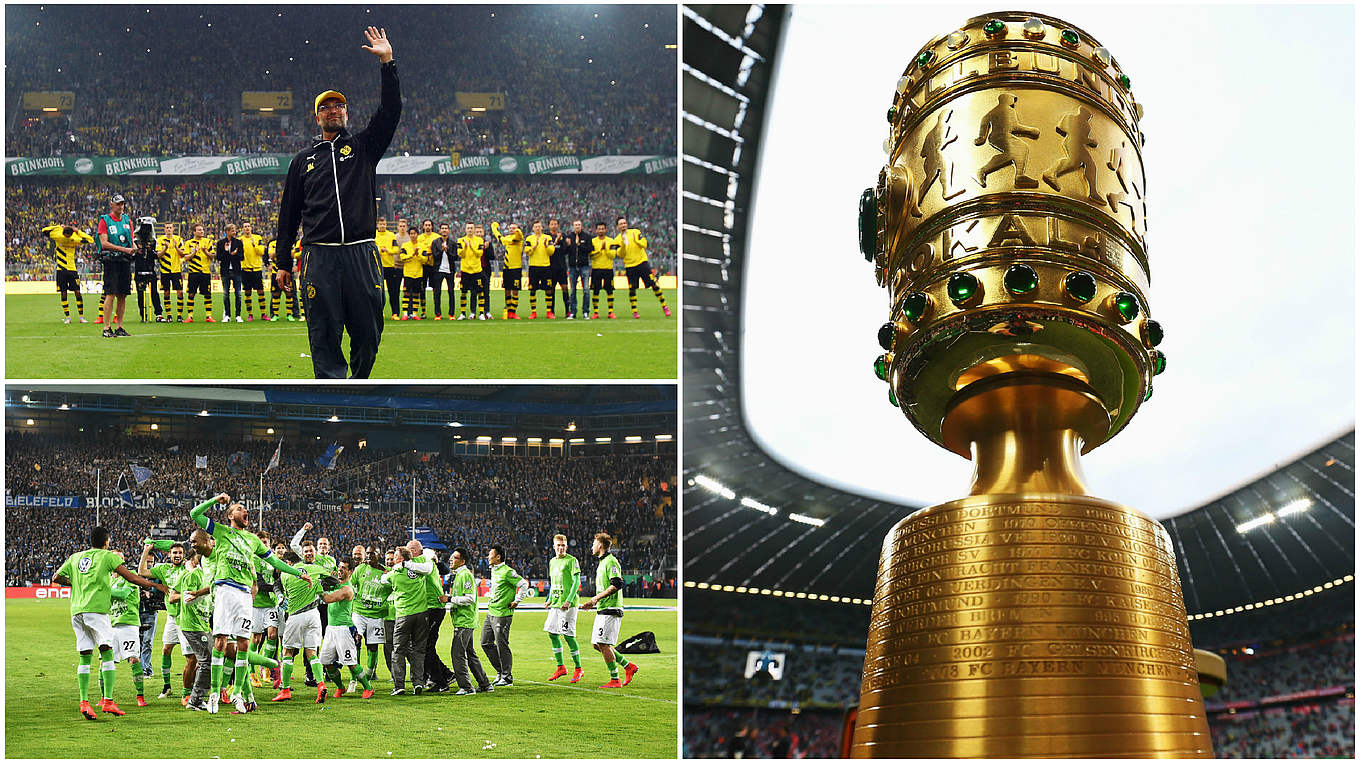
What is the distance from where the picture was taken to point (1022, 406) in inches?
48.3

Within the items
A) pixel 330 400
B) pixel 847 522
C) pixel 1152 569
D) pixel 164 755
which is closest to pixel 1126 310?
pixel 1152 569

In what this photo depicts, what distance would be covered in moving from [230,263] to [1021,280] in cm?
1320

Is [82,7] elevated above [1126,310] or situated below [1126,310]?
above

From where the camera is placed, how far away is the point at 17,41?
51.8 ft

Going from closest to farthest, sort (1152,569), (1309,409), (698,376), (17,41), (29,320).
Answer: (1152,569) < (1309,409) < (698,376) < (29,320) < (17,41)

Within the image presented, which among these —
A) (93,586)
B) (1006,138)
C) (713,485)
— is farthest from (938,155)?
(713,485)

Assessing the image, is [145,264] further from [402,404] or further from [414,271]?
[402,404]

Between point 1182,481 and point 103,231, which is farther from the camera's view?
point 1182,481

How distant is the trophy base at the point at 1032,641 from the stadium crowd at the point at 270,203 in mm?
14146

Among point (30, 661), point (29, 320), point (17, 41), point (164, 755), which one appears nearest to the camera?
point (164, 755)

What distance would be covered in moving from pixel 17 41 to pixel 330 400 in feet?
38.0

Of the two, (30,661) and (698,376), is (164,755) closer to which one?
(30,661)

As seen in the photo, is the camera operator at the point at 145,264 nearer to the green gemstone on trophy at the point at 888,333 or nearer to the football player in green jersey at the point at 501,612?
the football player in green jersey at the point at 501,612

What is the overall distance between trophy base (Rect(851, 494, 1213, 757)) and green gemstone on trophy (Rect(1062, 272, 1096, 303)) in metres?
0.24
